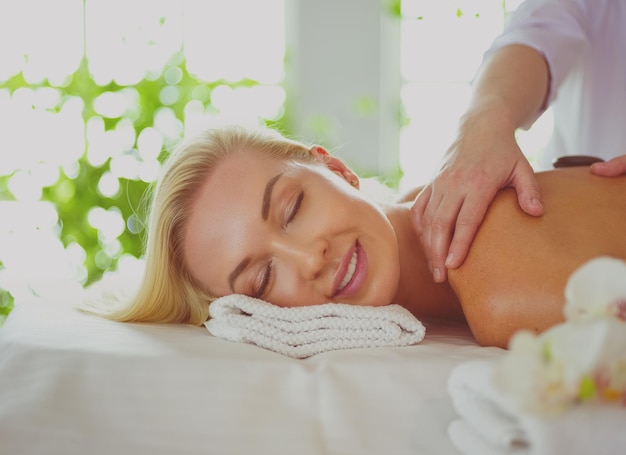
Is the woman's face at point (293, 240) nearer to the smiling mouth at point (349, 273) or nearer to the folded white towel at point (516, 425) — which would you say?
the smiling mouth at point (349, 273)

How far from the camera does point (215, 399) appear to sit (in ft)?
3.38

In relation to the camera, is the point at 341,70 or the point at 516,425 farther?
the point at 341,70

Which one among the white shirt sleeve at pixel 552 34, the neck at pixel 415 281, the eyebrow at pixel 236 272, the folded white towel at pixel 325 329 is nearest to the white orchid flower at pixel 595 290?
the folded white towel at pixel 325 329

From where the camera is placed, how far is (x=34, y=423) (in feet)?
3.20

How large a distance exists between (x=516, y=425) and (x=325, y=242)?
29.2 inches

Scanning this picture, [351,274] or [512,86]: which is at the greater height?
[512,86]

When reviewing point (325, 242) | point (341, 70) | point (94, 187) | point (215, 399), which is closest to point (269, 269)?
point (325, 242)

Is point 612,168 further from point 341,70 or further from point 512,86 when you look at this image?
point 341,70

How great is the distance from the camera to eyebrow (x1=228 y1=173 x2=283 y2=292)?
151 centimetres

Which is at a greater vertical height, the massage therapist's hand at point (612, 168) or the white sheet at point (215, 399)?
the massage therapist's hand at point (612, 168)

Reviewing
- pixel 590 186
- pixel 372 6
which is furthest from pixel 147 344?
pixel 372 6

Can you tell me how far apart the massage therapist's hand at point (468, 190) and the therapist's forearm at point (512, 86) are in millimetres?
101

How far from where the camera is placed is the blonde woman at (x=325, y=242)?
52.1 inches

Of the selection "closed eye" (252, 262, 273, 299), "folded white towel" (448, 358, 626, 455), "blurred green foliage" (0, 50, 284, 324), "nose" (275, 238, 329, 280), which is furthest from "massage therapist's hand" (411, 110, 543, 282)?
"blurred green foliage" (0, 50, 284, 324)
